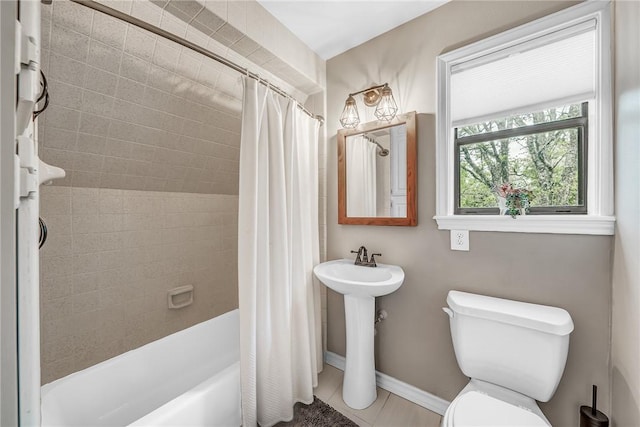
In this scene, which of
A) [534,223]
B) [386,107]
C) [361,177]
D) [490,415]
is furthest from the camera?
[361,177]

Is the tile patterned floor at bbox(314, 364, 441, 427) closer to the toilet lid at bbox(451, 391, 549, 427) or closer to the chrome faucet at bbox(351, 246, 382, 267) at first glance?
the toilet lid at bbox(451, 391, 549, 427)

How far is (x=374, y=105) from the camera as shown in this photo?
5.92 ft

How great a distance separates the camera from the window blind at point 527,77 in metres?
1.25

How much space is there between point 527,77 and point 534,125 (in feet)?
0.85

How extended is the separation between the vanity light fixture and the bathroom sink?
1.01 m

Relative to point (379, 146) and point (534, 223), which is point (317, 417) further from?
point (379, 146)

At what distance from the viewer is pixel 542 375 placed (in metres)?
1.13

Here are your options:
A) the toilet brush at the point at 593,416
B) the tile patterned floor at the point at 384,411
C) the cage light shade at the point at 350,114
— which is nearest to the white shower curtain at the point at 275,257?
the tile patterned floor at the point at 384,411

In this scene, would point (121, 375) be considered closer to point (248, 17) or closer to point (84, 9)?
point (84, 9)

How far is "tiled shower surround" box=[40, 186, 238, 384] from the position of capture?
60.0 inches

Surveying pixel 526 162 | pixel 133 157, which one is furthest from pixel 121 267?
pixel 526 162

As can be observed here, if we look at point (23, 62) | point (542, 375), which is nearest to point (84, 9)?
point (23, 62)

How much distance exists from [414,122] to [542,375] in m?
1.44

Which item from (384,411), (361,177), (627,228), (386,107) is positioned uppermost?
(386,107)
